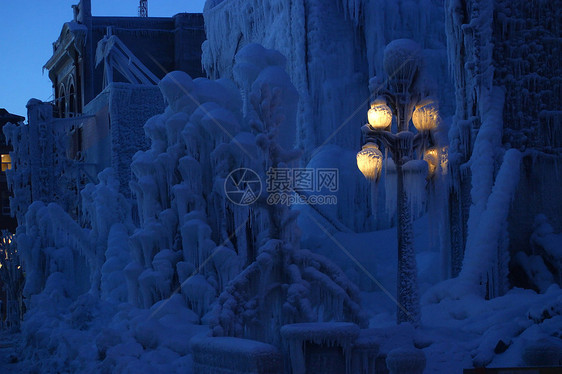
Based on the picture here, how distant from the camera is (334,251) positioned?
17.9 m

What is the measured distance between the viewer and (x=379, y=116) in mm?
11414

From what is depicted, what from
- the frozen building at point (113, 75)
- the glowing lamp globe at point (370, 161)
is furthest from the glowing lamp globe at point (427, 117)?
the frozen building at point (113, 75)

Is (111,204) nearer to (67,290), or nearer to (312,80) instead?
(67,290)

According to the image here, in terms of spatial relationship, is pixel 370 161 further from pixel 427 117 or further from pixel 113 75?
pixel 113 75

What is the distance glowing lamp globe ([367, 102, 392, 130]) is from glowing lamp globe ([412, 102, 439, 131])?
1.48 feet

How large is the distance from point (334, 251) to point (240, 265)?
494 cm

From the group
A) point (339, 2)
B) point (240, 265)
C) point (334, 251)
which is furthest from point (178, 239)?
point (339, 2)

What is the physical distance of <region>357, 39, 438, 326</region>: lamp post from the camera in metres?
11.3

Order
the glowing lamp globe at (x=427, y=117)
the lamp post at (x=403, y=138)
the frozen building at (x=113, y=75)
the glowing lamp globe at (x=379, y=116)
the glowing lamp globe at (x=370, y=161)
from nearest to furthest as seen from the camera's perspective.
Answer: the glowing lamp globe at (x=370, y=161), the lamp post at (x=403, y=138), the glowing lamp globe at (x=379, y=116), the glowing lamp globe at (x=427, y=117), the frozen building at (x=113, y=75)

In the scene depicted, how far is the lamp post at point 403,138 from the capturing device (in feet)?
37.0

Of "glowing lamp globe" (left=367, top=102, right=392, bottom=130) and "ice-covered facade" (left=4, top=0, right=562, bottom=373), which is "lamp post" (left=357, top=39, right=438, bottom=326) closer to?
"glowing lamp globe" (left=367, top=102, right=392, bottom=130)

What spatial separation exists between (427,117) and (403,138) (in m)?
0.50

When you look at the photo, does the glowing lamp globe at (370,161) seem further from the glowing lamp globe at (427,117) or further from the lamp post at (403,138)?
the glowing lamp globe at (427,117)

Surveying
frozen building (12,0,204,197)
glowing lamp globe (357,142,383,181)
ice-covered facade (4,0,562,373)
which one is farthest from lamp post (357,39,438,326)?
frozen building (12,0,204,197)
